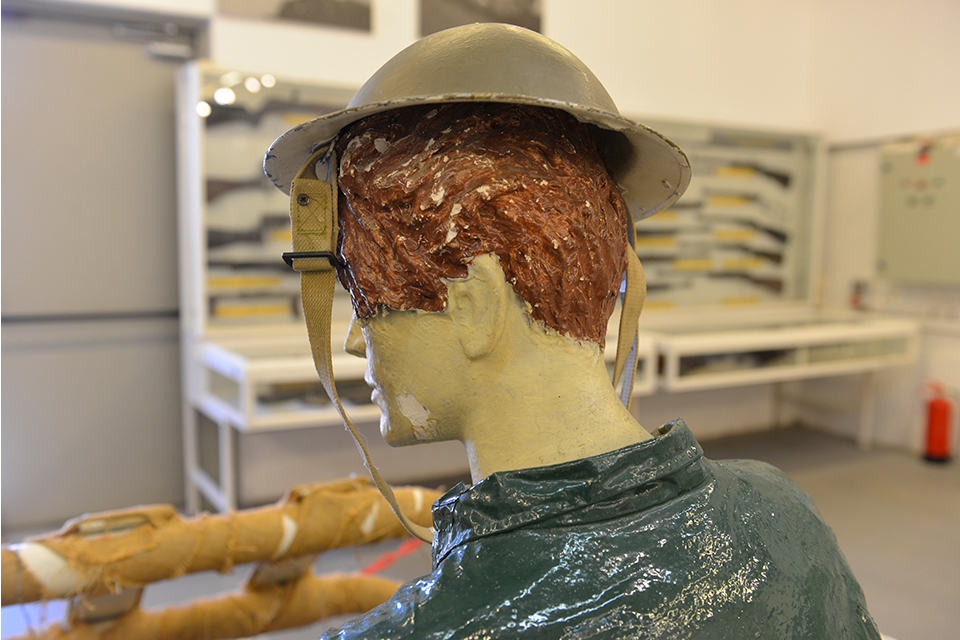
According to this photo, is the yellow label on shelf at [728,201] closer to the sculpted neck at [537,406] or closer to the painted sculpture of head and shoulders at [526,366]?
the painted sculpture of head and shoulders at [526,366]

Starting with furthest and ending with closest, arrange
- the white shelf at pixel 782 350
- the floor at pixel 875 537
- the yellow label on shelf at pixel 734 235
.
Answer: the yellow label on shelf at pixel 734 235 < the white shelf at pixel 782 350 < the floor at pixel 875 537

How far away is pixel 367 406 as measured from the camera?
118 inches

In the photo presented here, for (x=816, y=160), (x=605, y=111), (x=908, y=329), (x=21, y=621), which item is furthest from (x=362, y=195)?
(x=816, y=160)

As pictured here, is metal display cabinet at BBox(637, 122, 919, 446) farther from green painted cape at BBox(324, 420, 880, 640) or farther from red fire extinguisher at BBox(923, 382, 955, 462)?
green painted cape at BBox(324, 420, 880, 640)

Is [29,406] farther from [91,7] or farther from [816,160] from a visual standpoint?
[816,160]

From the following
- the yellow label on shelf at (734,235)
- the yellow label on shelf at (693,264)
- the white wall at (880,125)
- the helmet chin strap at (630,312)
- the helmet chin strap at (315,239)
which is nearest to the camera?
the helmet chin strap at (315,239)

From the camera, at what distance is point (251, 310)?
3.52 metres

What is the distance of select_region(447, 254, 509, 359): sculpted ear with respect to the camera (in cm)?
87

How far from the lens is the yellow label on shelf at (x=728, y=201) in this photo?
496 cm

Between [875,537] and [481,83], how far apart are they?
3456 mm

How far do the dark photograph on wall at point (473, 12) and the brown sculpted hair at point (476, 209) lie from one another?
320 centimetres

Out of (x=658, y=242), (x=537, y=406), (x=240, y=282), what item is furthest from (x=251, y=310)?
(x=537, y=406)

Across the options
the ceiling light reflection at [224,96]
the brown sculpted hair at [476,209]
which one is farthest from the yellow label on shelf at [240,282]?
the brown sculpted hair at [476,209]

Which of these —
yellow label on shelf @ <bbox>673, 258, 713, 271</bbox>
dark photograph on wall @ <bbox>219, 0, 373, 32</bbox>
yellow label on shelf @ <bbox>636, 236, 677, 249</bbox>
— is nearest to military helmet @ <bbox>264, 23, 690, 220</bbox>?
dark photograph on wall @ <bbox>219, 0, 373, 32</bbox>
